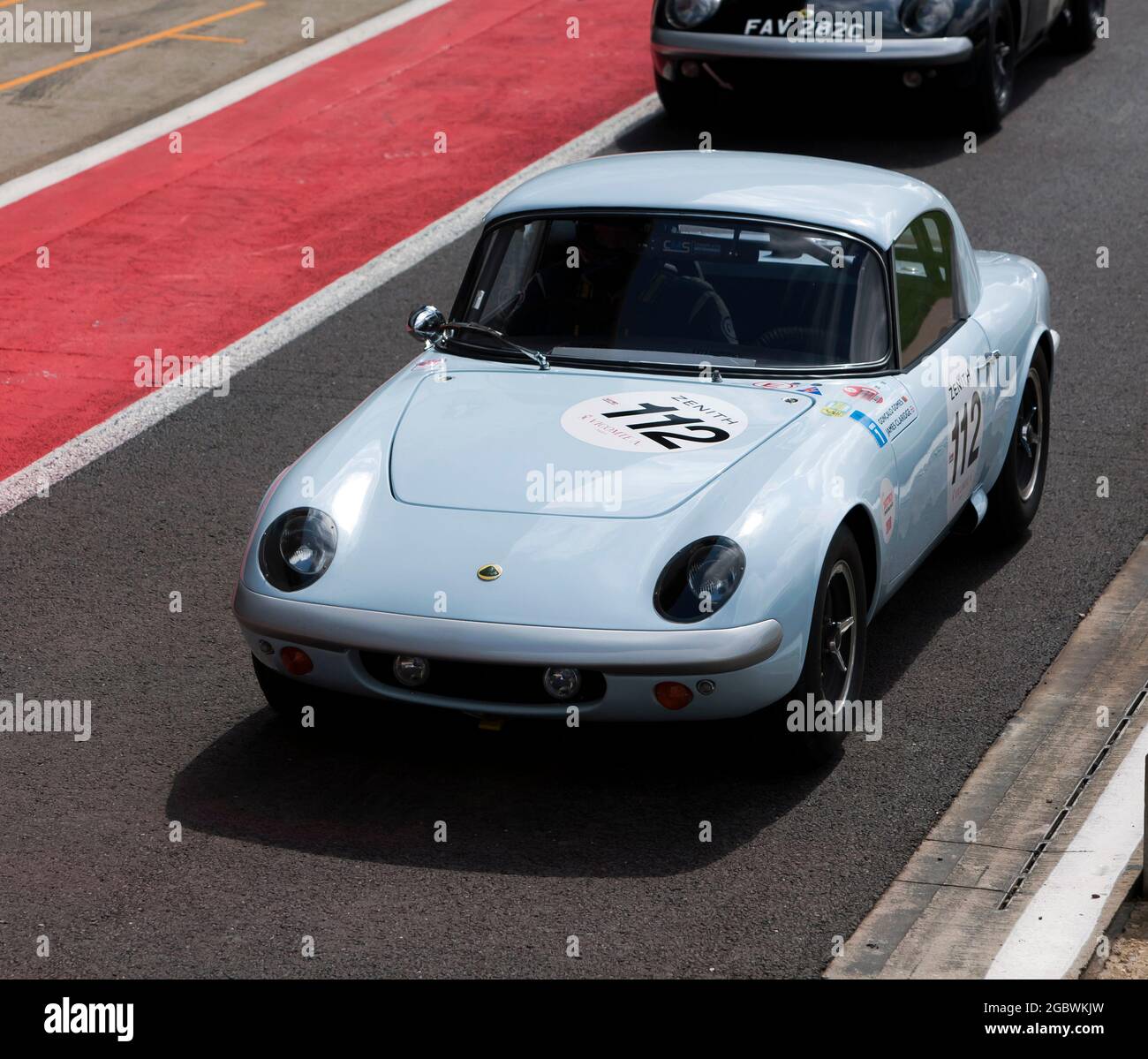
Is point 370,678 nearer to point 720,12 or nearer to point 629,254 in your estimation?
point 629,254

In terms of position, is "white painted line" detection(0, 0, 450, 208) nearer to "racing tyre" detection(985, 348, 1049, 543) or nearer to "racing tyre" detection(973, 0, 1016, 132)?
"racing tyre" detection(973, 0, 1016, 132)

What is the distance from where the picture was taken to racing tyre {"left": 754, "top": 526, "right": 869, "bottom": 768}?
5598 mm

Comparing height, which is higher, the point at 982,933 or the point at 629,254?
the point at 629,254

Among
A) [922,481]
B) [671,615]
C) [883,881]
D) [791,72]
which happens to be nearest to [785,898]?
[883,881]

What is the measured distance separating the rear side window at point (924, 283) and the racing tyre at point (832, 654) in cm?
100

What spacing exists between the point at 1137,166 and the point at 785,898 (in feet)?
28.2

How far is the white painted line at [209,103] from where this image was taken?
12.8 metres

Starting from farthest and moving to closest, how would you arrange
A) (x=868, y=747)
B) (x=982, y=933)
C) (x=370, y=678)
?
(x=868, y=747)
(x=370, y=678)
(x=982, y=933)

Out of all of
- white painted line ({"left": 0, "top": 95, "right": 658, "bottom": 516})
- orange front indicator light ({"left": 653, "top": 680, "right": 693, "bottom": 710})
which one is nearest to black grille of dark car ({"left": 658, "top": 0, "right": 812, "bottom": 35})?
white painted line ({"left": 0, "top": 95, "right": 658, "bottom": 516})

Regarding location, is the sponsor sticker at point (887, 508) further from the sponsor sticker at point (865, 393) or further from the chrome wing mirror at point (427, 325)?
the chrome wing mirror at point (427, 325)

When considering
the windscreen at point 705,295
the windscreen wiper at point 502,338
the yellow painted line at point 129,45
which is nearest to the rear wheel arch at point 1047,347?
the windscreen at point 705,295

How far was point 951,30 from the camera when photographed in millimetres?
12484

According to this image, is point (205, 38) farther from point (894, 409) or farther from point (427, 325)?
point (894, 409)

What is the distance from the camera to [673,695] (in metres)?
5.38
